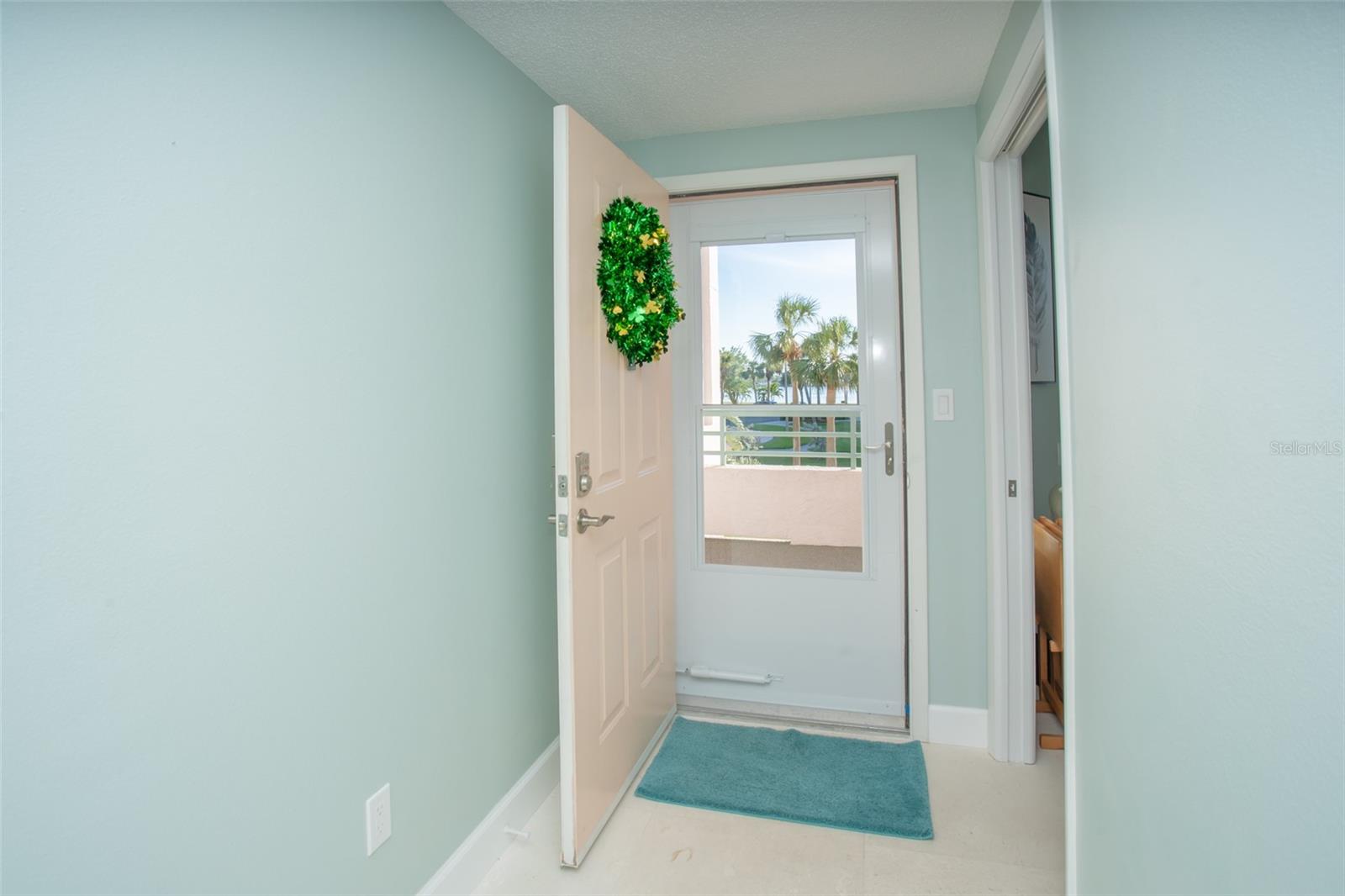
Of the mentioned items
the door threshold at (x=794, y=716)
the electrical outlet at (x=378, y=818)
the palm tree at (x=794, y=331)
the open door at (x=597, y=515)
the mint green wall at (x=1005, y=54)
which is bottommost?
the door threshold at (x=794, y=716)

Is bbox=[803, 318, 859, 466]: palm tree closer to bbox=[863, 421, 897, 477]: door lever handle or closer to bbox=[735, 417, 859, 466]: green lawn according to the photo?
bbox=[735, 417, 859, 466]: green lawn

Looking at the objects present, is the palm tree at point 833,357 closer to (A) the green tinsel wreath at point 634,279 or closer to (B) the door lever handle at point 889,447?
(B) the door lever handle at point 889,447

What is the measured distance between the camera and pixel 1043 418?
10.4 feet

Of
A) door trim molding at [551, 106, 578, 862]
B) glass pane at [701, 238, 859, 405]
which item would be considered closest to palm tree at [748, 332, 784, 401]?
glass pane at [701, 238, 859, 405]

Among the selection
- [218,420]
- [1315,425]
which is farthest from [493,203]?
[1315,425]

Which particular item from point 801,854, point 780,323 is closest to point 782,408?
point 780,323

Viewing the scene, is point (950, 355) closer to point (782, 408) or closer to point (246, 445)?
point (782, 408)

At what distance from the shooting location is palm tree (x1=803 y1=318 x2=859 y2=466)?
2.61m

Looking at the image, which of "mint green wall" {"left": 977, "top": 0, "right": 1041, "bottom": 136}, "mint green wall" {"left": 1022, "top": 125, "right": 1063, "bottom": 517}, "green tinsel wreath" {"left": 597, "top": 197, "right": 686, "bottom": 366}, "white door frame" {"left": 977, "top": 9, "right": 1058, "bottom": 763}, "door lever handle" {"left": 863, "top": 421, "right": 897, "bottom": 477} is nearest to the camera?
"mint green wall" {"left": 977, "top": 0, "right": 1041, "bottom": 136}

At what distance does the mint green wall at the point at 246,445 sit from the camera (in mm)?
891

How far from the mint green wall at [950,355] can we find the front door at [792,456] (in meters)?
0.13

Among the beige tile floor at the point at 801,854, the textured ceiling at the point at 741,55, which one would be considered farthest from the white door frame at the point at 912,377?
the beige tile floor at the point at 801,854

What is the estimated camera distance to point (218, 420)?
1112 millimetres

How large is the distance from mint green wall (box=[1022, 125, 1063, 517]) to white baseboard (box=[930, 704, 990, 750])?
43.8 inches
